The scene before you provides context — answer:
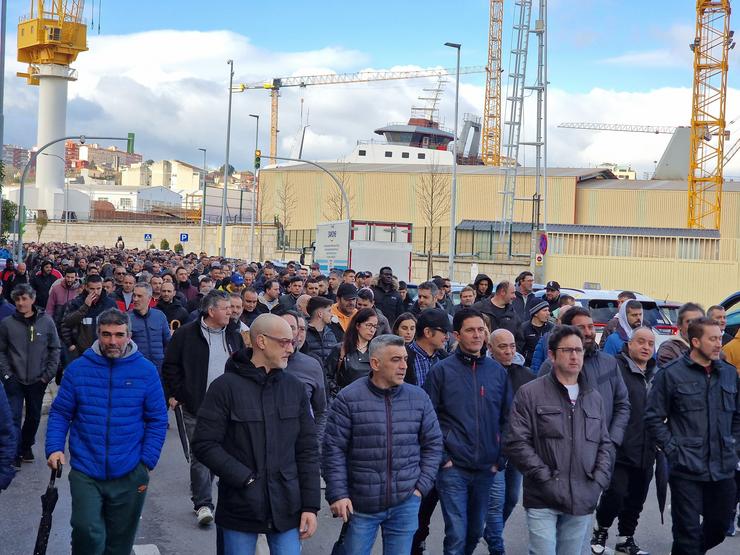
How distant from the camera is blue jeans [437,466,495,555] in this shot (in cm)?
650

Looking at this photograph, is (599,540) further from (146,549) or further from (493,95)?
(493,95)

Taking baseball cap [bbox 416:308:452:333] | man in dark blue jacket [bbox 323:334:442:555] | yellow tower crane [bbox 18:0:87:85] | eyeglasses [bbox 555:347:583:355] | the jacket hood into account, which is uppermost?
yellow tower crane [bbox 18:0:87:85]

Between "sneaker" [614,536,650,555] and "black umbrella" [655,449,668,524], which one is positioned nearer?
"black umbrella" [655,449,668,524]

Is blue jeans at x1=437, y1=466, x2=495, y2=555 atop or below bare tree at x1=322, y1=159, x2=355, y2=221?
below

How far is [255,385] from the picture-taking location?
16.9 feet

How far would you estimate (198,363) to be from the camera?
27.5ft

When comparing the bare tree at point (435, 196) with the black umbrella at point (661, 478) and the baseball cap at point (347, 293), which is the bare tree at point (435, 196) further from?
the black umbrella at point (661, 478)

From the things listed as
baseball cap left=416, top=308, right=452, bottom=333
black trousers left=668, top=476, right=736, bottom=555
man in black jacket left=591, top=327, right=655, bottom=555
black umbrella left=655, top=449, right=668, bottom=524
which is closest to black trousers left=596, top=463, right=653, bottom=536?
man in black jacket left=591, top=327, right=655, bottom=555

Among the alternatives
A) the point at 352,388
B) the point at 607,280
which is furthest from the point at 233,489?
the point at 607,280

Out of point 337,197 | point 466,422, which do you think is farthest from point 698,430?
point 337,197

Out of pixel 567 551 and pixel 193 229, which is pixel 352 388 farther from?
pixel 193 229

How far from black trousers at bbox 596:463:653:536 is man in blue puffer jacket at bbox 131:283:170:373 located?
187 inches

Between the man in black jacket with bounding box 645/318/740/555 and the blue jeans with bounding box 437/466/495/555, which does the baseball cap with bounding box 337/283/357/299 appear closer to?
the blue jeans with bounding box 437/466/495/555

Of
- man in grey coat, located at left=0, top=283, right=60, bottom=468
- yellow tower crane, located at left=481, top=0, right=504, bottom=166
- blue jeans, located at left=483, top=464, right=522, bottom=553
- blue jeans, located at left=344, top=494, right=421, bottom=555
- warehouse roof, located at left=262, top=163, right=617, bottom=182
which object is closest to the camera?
blue jeans, located at left=344, top=494, right=421, bottom=555
